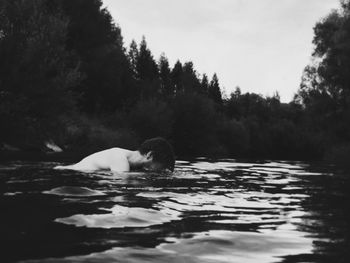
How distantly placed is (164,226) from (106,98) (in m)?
44.8

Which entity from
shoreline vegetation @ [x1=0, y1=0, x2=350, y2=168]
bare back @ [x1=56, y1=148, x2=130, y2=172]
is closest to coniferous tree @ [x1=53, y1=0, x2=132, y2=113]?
shoreline vegetation @ [x1=0, y1=0, x2=350, y2=168]

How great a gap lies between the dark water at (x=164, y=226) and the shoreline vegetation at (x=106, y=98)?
11.1 metres

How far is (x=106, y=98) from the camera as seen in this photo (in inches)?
1860

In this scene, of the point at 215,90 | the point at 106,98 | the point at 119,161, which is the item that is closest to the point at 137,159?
the point at 119,161

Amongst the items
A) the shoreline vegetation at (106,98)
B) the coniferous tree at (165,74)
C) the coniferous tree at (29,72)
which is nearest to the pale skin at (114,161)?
the shoreline vegetation at (106,98)

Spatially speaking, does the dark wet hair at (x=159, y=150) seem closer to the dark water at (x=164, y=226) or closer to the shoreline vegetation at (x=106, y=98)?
the dark water at (x=164, y=226)

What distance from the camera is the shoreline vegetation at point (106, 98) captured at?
776 inches

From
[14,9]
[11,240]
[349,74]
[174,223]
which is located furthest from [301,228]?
[349,74]


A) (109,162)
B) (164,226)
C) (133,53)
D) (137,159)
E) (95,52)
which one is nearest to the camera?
(164,226)

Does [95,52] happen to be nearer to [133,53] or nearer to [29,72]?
[29,72]

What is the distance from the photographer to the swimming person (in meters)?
8.02

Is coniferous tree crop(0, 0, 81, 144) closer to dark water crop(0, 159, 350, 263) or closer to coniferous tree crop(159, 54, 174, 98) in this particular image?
dark water crop(0, 159, 350, 263)

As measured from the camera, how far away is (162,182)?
654 cm

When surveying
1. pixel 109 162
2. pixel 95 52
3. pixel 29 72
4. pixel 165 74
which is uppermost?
pixel 165 74
